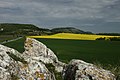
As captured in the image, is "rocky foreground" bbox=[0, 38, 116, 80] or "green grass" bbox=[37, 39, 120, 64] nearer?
"rocky foreground" bbox=[0, 38, 116, 80]

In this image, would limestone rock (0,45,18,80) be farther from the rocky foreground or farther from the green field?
the green field

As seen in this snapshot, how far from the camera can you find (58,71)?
58.5ft

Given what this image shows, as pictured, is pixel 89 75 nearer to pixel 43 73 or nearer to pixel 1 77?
pixel 43 73

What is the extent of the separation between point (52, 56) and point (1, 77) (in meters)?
9.14

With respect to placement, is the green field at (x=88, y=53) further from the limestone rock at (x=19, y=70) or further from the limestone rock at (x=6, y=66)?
Answer: the limestone rock at (x=6, y=66)

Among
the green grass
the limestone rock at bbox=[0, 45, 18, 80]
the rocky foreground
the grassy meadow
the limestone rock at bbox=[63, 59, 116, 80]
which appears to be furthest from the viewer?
the green grass

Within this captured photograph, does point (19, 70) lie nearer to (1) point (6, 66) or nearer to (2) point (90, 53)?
(1) point (6, 66)

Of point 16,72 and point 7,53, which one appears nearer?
point 16,72

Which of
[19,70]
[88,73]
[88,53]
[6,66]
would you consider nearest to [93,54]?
[88,53]

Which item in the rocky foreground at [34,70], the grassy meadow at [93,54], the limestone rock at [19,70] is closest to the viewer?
the limestone rock at [19,70]

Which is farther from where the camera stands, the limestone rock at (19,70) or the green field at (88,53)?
the green field at (88,53)

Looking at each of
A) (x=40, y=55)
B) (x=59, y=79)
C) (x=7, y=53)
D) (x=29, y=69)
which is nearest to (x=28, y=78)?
(x=29, y=69)

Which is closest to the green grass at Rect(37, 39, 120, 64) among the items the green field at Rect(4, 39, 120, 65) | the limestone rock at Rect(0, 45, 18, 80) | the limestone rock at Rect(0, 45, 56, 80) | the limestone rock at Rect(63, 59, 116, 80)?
the green field at Rect(4, 39, 120, 65)

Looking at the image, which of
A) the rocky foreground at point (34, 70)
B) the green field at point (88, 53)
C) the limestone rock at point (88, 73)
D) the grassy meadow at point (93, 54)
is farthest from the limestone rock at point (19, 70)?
the green field at point (88, 53)
